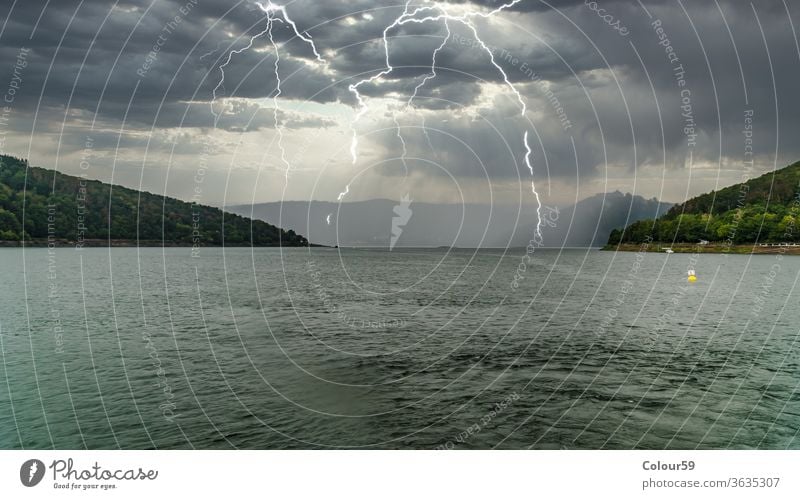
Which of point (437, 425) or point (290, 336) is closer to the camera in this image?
point (437, 425)

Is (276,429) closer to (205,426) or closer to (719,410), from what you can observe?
(205,426)
